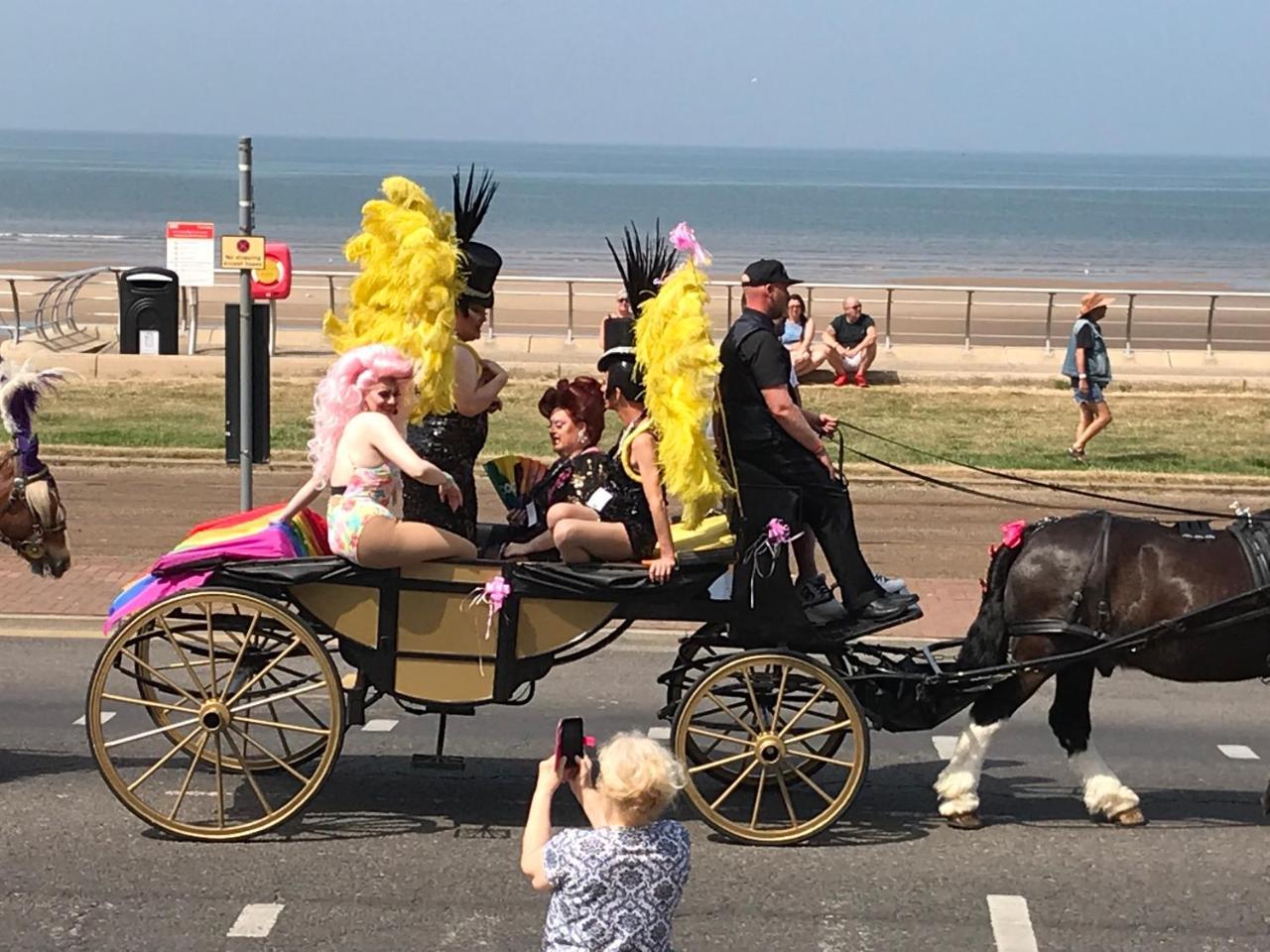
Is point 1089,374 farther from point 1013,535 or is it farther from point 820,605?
point 820,605

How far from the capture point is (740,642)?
7.80 metres

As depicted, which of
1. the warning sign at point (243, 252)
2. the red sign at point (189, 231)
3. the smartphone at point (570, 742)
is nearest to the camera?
the smartphone at point (570, 742)

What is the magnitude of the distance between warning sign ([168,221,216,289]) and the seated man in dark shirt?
7529 mm

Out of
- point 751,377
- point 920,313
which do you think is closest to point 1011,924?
point 751,377

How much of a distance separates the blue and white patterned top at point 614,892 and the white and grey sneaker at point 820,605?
318cm

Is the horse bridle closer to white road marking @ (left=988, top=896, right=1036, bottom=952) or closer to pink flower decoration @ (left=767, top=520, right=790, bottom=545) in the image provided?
pink flower decoration @ (left=767, top=520, right=790, bottom=545)

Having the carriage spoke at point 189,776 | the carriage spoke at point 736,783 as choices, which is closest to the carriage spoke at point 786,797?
the carriage spoke at point 736,783

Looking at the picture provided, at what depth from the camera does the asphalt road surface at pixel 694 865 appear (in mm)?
6723

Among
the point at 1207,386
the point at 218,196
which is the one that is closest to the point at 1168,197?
the point at 218,196

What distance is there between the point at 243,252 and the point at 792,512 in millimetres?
6440

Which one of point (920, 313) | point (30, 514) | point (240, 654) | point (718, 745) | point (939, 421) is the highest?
point (30, 514)

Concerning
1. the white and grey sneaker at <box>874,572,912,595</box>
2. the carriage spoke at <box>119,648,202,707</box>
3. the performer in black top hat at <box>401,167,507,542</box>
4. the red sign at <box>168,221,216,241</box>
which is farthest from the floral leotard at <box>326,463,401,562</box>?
the red sign at <box>168,221,216,241</box>

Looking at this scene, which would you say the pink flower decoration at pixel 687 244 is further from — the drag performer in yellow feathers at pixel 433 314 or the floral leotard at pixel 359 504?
the floral leotard at pixel 359 504

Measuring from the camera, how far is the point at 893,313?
35.7 metres
